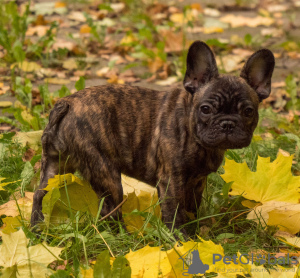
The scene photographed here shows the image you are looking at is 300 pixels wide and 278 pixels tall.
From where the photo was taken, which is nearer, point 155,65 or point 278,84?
point 278,84

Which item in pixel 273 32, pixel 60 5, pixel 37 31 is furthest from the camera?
pixel 60 5

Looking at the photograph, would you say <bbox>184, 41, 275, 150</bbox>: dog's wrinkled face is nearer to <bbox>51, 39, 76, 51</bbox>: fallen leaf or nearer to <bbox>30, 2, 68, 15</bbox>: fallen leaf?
<bbox>51, 39, 76, 51</bbox>: fallen leaf

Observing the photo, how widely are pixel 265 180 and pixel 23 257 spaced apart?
171 cm

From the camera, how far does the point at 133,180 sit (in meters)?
3.90

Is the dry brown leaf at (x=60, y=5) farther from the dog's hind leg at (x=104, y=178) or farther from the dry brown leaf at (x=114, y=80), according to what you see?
the dog's hind leg at (x=104, y=178)

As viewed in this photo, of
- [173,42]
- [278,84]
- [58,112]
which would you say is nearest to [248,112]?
[58,112]

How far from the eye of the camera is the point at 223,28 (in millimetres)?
8102

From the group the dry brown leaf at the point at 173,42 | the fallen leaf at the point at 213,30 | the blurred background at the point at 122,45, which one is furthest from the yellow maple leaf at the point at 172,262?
the fallen leaf at the point at 213,30

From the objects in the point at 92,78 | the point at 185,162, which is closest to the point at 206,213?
the point at 185,162

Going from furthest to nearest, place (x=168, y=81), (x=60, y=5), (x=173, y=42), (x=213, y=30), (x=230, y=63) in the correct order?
(x=60, y=5) → (x=213, y=30) → (x=173, y=42) → (x=230, y=63) → (x=168, y=81)

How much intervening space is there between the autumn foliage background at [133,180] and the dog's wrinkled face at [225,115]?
0.33m

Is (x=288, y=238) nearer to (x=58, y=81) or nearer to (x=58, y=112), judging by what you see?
(x=58, y=112)

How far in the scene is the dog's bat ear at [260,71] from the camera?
3.44 meters

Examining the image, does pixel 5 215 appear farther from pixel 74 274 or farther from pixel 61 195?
pixel 74 274
